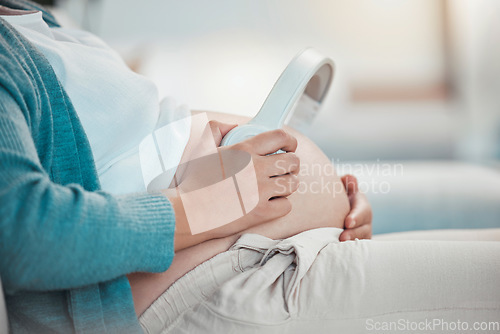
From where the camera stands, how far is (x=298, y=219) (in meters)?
0.68

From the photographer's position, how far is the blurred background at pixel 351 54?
6.83 feet

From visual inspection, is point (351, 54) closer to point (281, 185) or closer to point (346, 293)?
point (281, 185)

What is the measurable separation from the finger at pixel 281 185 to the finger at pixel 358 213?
185 millimetres

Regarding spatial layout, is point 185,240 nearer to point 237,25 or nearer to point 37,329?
point 37,329

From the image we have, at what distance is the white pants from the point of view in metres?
0.50

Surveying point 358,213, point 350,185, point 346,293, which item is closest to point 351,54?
point 350,185

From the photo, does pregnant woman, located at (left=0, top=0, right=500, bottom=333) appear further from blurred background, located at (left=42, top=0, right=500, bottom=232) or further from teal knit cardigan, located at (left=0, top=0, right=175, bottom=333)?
blurred background, located at (left=42, top=0, right=500, bottom=232)

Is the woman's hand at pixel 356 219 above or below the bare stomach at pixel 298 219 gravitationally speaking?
below

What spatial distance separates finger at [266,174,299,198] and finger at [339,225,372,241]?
0.47 ft

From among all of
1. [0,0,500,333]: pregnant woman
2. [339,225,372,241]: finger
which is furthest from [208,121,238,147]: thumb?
[339,225,372,241]: finger

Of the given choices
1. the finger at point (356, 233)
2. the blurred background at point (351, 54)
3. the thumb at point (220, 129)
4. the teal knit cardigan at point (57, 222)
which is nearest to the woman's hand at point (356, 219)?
the finger at point (356, 233)

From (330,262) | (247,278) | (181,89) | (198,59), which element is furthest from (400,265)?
(198,59)

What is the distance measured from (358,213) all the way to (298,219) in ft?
0.53

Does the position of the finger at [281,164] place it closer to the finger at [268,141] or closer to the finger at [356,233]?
the finger at [268,141]
